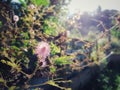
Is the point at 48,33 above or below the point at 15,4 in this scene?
below

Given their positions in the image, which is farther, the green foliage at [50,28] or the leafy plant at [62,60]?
the green foliage at [50,28]

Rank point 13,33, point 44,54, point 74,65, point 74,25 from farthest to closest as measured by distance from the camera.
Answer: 1. point 74,25
2. point 74,65
3. point 13,33
4. point 44,54

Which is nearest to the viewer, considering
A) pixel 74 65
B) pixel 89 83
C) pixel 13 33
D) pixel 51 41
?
pixel 13 33

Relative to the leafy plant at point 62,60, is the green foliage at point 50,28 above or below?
above

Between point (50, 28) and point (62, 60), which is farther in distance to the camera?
point (50, 28)

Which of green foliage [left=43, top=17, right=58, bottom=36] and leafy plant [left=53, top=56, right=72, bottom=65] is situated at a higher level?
green foliage [left=43, top=17, right=58, bottom=36]

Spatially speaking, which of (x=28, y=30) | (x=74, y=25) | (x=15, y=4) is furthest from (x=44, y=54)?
(x=74, y=25)

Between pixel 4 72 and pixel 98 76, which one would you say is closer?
pixel 4 72

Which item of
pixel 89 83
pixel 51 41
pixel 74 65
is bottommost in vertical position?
pixel 89 83

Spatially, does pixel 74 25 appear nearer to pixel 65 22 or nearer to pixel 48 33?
Result: pixel 65 22

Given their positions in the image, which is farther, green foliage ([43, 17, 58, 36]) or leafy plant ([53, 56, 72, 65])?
green foliage ([43, 17, 58, 36])

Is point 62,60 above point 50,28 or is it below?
below
